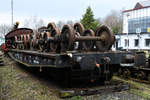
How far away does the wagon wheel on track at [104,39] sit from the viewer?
18.7 feet

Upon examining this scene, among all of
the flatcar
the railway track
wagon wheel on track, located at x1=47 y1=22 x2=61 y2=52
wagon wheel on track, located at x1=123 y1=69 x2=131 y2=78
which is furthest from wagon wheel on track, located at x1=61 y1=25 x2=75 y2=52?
wagon wheel on track, located at x1=123 y1=69 x2=131 y2=78

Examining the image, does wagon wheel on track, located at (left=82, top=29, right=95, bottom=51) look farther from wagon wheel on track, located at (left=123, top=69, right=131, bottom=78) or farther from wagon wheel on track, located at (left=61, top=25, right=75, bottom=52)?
wagon wheel on track, located at (left=123, top=69, right=131, bottom=78)

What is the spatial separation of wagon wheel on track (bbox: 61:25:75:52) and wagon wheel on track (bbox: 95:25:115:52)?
4.08 ft

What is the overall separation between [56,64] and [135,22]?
3703cm

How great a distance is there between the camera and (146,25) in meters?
35.9

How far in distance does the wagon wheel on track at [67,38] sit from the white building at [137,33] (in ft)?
73.7

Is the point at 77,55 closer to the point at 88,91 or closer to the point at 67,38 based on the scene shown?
the point at 67,38

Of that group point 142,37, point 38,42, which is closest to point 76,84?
point 38,42

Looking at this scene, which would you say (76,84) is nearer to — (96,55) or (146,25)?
(96,55)

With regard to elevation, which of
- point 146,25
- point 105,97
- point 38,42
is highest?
point 146,25

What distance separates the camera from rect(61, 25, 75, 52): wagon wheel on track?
197 inches

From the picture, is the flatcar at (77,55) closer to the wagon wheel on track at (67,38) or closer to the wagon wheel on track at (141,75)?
the wagon wheel on track at (67,38)

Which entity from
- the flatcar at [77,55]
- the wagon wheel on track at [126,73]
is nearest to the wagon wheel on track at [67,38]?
the flatcar at [77,55]

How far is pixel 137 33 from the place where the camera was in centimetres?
2797
